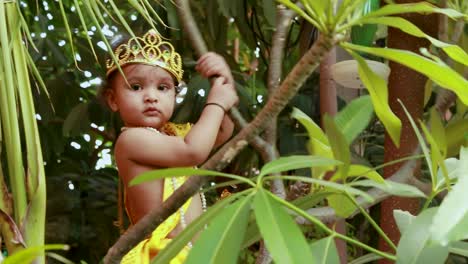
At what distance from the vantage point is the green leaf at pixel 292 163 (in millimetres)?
729

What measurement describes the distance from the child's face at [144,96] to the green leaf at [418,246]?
667 millimetres

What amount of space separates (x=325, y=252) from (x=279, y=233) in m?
0.15

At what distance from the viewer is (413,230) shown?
2.53 ft

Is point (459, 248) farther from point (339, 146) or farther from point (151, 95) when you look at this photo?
point (151, 95)

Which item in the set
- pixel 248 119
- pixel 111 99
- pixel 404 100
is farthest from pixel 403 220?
pixel 248 119

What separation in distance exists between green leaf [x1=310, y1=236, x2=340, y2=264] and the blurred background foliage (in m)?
1.04

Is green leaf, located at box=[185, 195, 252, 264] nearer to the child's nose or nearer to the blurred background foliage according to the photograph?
the child's nose

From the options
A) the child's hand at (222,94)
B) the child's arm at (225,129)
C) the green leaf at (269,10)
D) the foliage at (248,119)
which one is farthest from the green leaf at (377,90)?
the green leaf at (269,10)

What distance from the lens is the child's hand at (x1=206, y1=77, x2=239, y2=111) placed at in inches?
47.9

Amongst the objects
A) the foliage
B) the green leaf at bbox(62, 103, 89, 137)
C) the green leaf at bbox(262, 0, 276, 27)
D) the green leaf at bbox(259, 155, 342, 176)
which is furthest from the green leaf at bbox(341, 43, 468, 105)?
the green leaf at bbox(62, 103, 89, 137)

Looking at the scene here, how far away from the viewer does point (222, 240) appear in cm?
69

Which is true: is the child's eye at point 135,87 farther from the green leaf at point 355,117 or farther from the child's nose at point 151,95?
the green leaf at point 355,117

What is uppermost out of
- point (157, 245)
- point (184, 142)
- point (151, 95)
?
point (151, 95)

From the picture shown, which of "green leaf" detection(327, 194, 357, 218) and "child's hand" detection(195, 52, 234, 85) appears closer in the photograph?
"green leaf" detection(327, 194, 357, 218)
